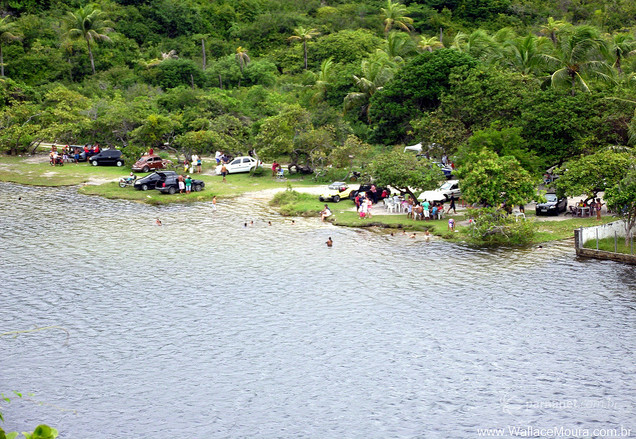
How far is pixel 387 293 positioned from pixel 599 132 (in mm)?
27131

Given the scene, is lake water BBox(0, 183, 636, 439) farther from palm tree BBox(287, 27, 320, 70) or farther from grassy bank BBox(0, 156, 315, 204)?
palm tree BBox(287, 27, 320, 70)

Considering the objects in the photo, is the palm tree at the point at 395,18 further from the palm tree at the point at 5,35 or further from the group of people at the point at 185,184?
the palm tree at the point at 5,35

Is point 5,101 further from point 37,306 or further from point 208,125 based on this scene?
point 37,306

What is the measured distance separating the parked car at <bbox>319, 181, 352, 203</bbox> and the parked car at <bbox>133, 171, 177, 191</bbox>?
15939 mm

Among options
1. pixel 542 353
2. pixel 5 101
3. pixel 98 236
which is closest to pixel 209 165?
pixel 98 236

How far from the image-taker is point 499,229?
45969 mm

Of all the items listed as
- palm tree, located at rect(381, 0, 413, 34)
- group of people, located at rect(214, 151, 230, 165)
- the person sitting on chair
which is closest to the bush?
the person sitting on chair

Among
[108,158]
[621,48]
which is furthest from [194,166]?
[621,48]

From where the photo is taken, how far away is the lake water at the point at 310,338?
26.0m

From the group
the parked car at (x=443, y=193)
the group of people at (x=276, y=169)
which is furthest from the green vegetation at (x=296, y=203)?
the group of people at (x=276, y=169)

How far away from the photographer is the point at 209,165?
75062 mm

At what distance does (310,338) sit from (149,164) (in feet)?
145

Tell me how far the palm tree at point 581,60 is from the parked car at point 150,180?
35.3m

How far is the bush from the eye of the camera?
45375 millimetres
